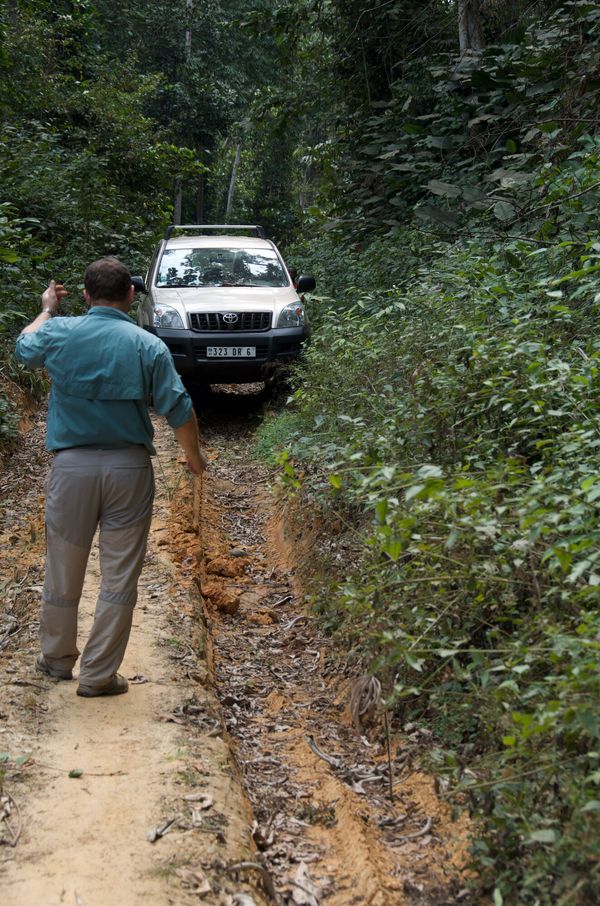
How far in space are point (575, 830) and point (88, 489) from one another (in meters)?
2.58

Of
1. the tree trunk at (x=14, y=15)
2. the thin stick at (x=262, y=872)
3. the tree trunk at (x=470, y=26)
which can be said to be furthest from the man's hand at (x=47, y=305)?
the tree trunk at (x=14, y=15)

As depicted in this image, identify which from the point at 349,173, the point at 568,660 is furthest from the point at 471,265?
the point at 349,173

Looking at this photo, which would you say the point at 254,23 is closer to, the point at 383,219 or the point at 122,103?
the point at 383,219

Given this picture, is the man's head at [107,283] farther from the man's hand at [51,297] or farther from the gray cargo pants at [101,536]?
the gray cargo pants at [101,536]

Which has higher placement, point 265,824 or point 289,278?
point 289,278

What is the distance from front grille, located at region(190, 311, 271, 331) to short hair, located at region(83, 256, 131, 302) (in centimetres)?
567

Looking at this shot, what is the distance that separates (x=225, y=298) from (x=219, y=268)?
0.93 meters

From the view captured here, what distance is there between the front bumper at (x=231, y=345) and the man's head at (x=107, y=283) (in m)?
5.50

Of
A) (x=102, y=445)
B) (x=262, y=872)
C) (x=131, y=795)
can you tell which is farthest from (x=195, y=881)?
(x=102, y=445)

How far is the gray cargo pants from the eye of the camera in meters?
4.24

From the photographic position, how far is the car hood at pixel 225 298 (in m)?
10.1

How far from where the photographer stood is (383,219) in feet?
40.1

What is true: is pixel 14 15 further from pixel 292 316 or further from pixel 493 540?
pixel 493 540

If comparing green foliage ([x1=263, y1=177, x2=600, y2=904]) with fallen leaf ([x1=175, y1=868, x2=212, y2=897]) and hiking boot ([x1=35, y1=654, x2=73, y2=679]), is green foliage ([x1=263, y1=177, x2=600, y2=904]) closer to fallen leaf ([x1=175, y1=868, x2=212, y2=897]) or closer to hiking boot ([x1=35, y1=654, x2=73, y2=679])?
fallen leaf ([x1=175, y1=868, x2=212, y2=897])
